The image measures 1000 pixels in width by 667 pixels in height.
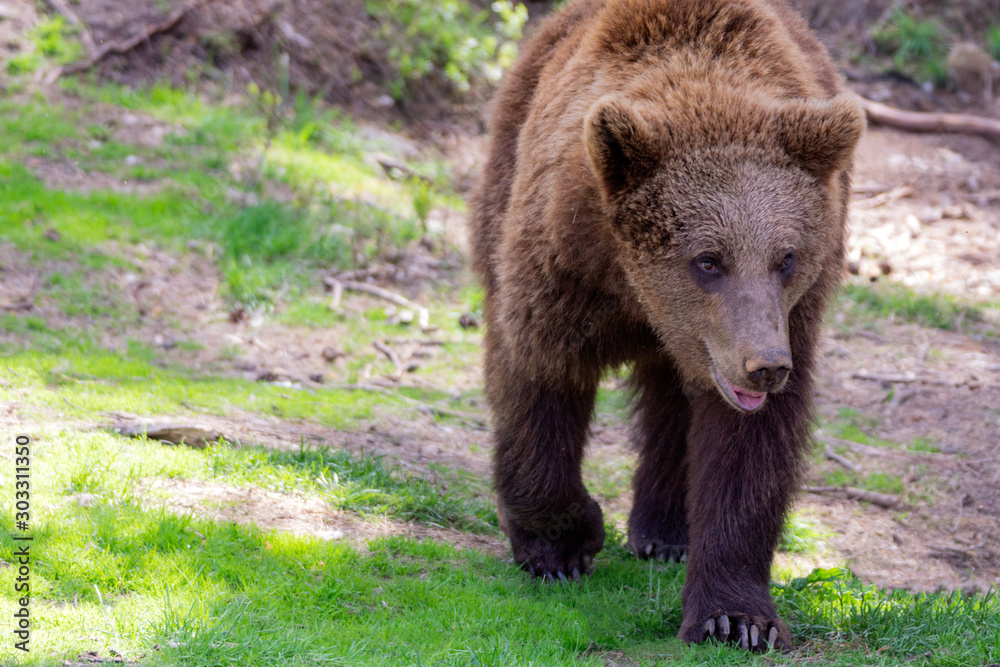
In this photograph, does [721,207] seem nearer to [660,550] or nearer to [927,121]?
[660,550]

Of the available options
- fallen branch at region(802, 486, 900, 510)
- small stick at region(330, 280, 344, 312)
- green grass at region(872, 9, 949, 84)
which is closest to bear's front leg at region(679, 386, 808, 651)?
fallen branch at region(802, 486, 900, 510)

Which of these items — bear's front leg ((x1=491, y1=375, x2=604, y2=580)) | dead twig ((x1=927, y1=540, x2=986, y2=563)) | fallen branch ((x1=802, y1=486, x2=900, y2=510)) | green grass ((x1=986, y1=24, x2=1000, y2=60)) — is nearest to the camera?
bear's front leg ((x1=491, y1=375, x2=604, y2=580))

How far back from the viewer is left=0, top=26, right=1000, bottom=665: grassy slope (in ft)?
12.7

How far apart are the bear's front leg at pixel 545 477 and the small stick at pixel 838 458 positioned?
2486 millimetres

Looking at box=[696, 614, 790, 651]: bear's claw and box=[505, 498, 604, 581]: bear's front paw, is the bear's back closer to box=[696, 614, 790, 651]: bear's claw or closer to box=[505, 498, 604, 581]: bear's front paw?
box=[505, 498, 604, 581]: bear's front paw

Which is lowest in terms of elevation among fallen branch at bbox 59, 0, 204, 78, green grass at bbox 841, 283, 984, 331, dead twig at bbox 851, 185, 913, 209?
green grass at bbox 841, 283, 984, 331

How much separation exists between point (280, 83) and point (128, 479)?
289 inches

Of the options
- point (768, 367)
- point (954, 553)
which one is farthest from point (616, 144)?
point (954, 553)

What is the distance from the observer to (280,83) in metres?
11.2

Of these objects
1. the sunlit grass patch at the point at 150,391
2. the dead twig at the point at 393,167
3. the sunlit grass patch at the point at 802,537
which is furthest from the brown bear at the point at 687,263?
the dead twig at the point at 393,167

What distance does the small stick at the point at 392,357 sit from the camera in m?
7.57

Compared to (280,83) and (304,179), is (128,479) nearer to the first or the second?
(304,179)

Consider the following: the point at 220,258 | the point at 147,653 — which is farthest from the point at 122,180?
the point at 147,653

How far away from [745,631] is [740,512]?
19.5 inches
